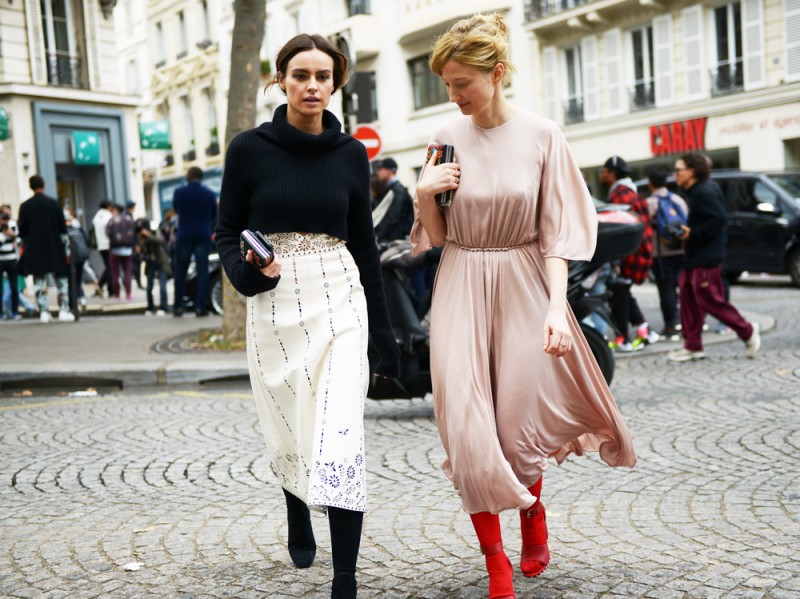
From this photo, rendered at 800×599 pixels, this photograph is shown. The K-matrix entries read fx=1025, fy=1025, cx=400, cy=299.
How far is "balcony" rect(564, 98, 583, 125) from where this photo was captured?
2894cm

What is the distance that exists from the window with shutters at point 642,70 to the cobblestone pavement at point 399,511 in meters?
20.5

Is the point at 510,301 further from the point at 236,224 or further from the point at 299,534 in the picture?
the point at 299,534

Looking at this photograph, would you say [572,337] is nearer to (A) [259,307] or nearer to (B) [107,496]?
(A) [259,307]

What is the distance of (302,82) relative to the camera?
136 inches

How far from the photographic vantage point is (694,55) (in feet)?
83.1

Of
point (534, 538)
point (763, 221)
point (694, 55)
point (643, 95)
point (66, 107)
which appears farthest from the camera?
point (643, 95)

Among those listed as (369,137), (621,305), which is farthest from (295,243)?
(369,137)

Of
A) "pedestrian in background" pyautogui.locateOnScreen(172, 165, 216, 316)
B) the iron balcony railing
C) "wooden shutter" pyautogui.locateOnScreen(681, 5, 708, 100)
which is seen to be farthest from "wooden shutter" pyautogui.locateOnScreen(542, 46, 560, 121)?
"pedestrian in background" pyautogui.locateOnScreen(172, 165, 216, 316)

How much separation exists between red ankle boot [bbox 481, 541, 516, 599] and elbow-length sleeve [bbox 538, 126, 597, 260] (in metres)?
0.98

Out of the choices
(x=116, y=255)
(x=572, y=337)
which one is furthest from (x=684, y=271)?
(x=116, y=255)

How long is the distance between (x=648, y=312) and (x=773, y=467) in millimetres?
8248

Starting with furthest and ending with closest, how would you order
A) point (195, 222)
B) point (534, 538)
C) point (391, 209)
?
point (195, 222), point (391, 209), point (534, 538)

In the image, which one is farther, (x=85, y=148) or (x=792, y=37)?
(x=85, y=148)

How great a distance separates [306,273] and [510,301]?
0.69 metres
